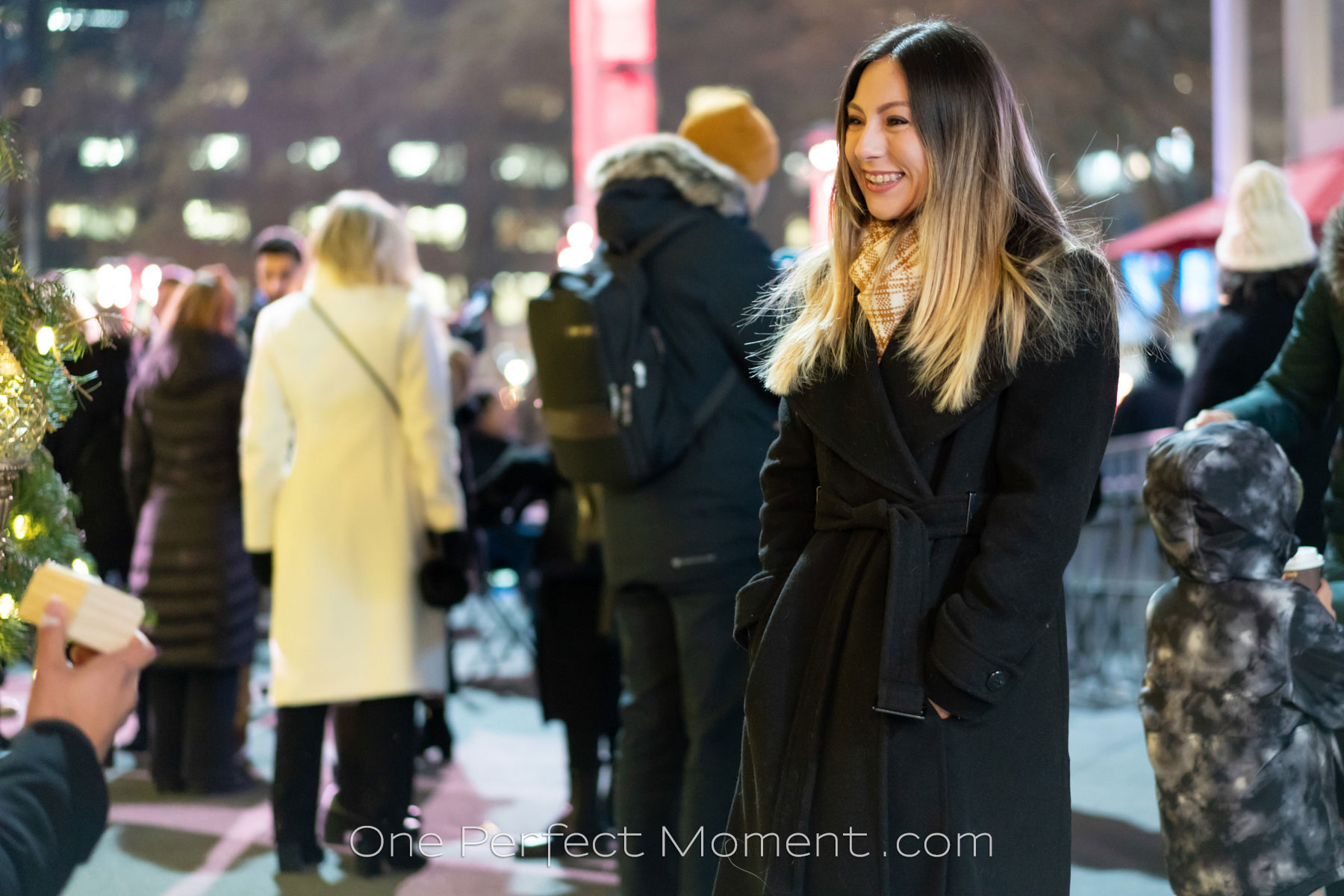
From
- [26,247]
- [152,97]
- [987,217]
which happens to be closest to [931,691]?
[987,217]

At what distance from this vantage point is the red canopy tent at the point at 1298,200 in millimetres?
7234

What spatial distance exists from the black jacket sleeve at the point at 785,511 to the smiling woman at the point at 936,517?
97 millimetres

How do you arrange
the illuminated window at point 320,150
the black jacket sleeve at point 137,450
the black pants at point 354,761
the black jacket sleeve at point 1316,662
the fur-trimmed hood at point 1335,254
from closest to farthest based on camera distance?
the black jacket sleeve at point 1316,662 → the fur-trimmed hood at point 1335,254 → the black pants at point 354,761 → the black jacket sleeve at point 137,450 → the illuminated window at point 320,150

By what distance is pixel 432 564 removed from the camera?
468cm

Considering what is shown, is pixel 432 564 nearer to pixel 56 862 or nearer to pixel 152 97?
pixel 56 862

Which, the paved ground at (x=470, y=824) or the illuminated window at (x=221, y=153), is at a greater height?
the illuminated window at (x=221, y=153)

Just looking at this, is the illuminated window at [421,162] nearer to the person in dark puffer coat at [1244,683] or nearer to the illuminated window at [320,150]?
the illuminated window at [320,150]

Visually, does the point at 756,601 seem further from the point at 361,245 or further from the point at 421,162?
the point at 421,162

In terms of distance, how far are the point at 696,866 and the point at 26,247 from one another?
2.19 meters

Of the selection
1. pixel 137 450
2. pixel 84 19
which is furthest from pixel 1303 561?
pixel 137 450

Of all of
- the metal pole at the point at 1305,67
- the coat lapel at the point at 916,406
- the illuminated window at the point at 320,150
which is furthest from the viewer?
the illuminated window at the point at 320,150

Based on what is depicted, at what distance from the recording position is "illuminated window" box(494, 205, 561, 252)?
74.2 metres

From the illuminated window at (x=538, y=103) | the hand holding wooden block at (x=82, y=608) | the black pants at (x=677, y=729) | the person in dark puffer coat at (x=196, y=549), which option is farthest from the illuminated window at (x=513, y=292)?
the hand holding wooden block at (x=82, y=608)

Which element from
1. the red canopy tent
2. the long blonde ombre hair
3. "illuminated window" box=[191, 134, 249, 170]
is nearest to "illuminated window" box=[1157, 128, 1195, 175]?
the red canopy tent
